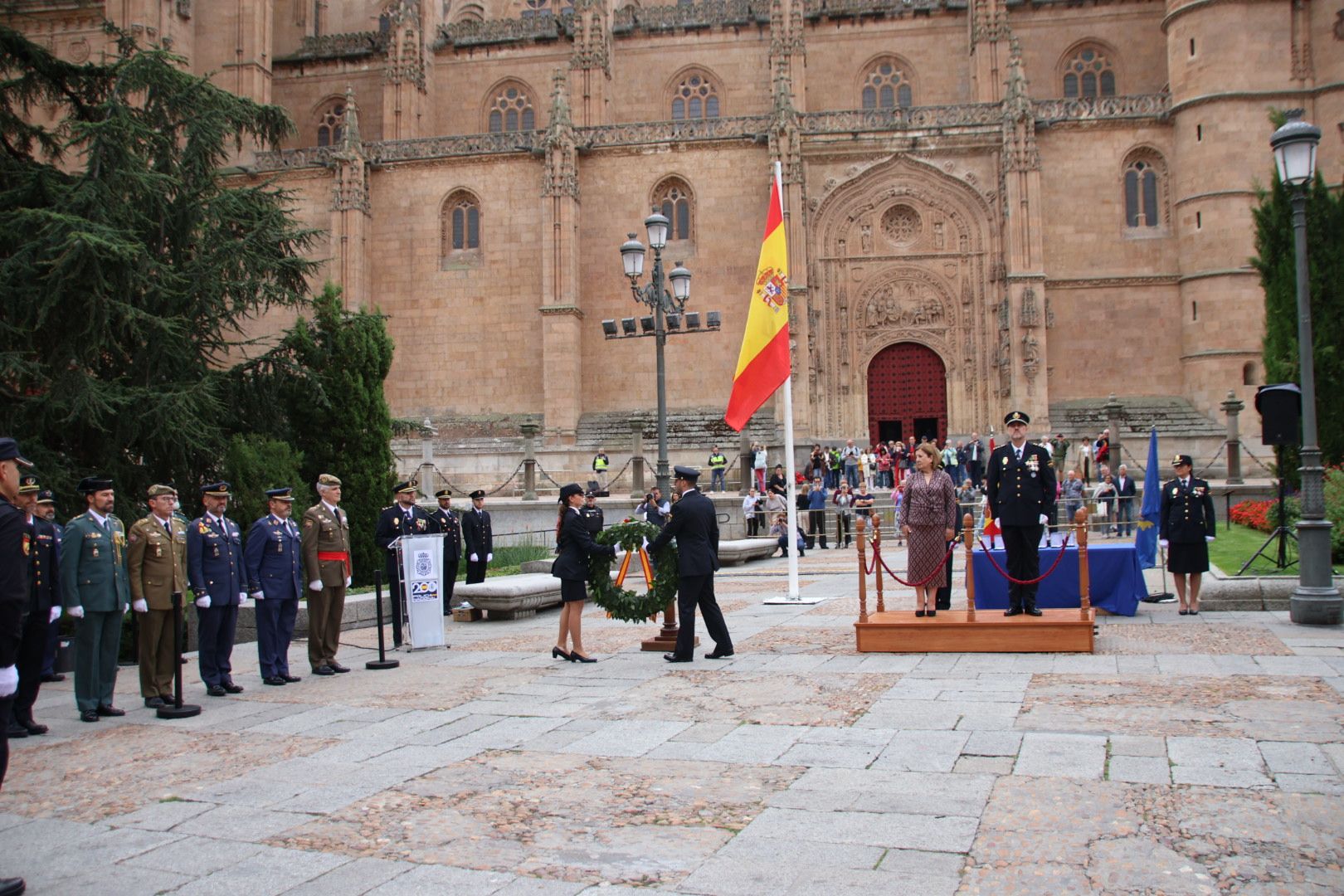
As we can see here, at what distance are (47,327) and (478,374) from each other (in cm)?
1898

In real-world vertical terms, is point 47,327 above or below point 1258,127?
below

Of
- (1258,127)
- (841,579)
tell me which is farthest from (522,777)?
(1258,127)

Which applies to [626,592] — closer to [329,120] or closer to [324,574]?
[324,574]


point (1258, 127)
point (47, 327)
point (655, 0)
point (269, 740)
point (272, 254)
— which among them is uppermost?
point (655, 0)

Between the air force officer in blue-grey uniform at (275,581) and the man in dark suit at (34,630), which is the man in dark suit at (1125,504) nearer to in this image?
the air force officer in blue-grey uniform at (275,581)

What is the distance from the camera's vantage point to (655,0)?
41438 millimetres

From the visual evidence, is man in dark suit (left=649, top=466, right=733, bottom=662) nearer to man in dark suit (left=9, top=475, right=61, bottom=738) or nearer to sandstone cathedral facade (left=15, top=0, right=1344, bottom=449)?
man in dark suit (left=9, top=475, right=61, bottom=738)

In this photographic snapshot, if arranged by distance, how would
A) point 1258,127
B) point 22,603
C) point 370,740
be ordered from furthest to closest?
point 1258,127
point 370,740
point 22,603

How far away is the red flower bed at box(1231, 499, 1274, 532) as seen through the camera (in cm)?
1787

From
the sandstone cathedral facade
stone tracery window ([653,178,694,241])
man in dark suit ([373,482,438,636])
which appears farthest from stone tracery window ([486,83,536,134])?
man in dark suit ([373,482,438,636])

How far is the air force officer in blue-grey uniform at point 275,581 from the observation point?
9.14m

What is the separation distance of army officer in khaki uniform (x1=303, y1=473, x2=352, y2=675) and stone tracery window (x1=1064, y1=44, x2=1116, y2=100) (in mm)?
33517

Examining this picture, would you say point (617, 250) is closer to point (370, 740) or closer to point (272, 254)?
point (272, 254)

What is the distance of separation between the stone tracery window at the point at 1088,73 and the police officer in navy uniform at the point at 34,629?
118 ft
